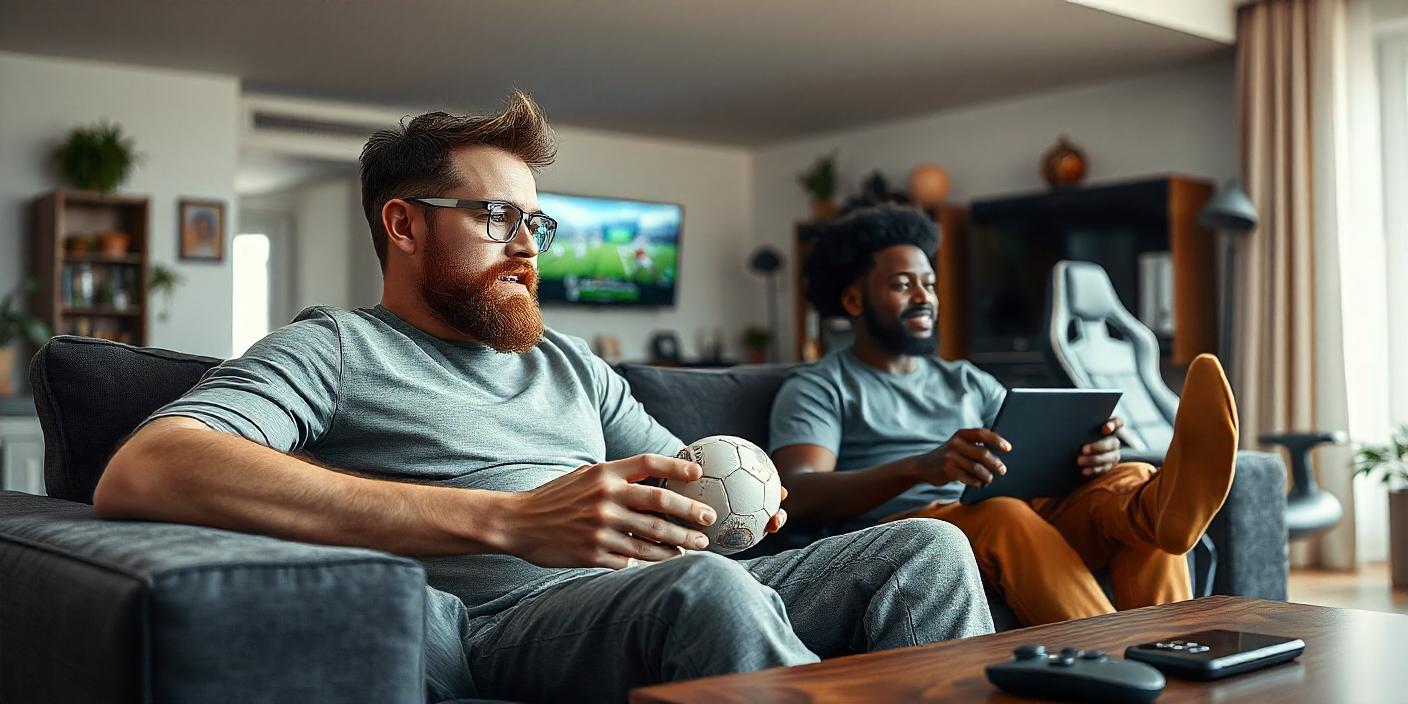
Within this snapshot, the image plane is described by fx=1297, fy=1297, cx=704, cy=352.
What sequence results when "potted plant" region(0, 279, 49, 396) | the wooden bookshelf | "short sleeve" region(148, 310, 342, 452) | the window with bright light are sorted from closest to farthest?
"short sleeve" region(148, 310, 342, 452)
"potted plant" region(0, 279, 49, 396)
the wooden bookshelf
the window with bright light

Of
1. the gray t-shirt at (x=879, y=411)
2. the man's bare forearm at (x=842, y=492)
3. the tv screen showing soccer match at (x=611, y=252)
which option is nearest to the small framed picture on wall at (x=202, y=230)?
the tv screen showing soccer match at (x=611, y=252)

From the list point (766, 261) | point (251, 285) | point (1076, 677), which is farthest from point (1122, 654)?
point (251, 285)

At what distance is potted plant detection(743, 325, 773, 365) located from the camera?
25.8 feet

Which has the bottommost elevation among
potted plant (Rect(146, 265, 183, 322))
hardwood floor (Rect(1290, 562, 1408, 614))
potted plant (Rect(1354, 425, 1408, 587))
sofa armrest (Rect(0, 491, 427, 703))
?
hardwood floor (Rect(1290, 562, 1408, 614))

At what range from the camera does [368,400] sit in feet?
5.19

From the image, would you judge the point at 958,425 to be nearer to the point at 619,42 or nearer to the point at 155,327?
the point at 619,42

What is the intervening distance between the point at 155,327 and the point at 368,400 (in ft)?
15.7

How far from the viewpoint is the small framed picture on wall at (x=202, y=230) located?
5.89 metres

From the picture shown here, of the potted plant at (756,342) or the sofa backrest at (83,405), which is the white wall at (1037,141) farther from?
the sofa backrest at (83,405)

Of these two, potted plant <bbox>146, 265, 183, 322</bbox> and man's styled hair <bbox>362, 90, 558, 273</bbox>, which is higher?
potted plant <bbox>146, 265, 183, 322</bbox>

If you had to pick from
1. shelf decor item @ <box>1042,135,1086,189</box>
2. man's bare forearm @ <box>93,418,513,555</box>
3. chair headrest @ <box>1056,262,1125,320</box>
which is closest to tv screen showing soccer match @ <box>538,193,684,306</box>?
shelf decor item @ <box>1042,135,1086,189</box>

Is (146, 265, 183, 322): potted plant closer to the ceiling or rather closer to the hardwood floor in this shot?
the ceiling

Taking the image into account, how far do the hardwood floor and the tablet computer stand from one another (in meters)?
2.20

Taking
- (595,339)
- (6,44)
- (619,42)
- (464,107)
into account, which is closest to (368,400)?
(619,42)
